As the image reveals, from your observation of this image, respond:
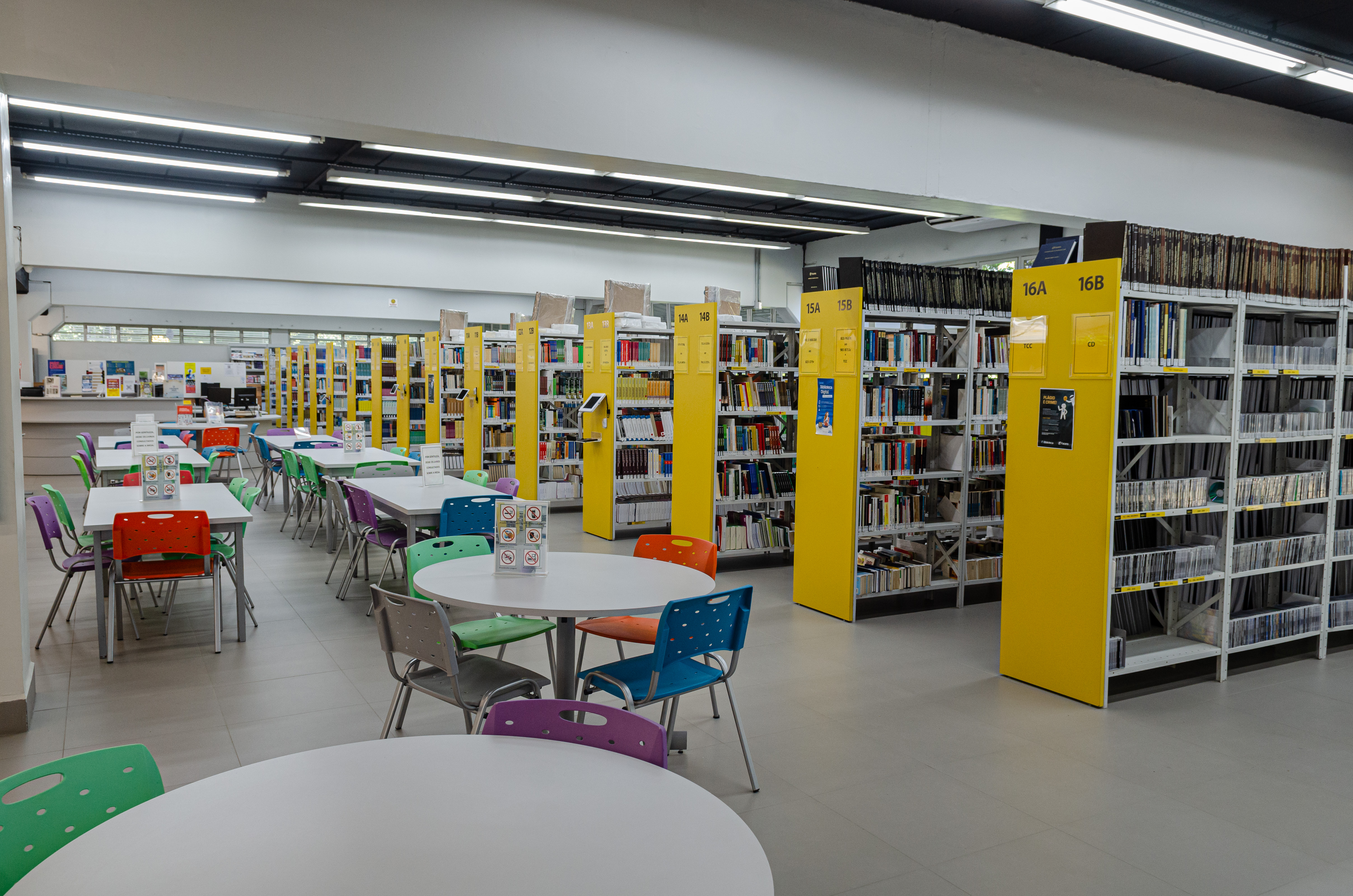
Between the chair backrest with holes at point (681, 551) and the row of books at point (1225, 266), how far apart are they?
8.33ft

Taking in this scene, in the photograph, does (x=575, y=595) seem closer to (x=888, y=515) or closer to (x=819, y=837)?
(x=819, y=837)

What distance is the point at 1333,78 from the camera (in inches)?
241

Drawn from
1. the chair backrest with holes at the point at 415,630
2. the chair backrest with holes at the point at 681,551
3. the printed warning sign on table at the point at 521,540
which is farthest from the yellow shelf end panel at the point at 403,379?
the chair backrest with holes at the point at 415,630

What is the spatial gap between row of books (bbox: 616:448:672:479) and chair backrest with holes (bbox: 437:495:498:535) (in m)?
3.24

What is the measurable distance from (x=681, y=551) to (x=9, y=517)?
3147 millimetres

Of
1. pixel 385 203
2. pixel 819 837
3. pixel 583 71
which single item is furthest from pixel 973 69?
pixel 385 203

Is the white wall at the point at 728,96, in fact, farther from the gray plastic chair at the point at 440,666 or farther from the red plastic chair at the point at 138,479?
the red plastic chair at the point at 138,479

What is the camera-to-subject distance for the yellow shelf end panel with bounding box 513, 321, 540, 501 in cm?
989

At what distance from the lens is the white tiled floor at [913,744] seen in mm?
2967

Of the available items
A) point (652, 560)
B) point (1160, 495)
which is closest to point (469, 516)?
point (652, 560)

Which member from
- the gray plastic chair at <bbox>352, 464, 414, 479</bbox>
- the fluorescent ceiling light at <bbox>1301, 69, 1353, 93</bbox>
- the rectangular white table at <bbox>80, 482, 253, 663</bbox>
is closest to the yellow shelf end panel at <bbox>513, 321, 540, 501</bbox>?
the gray plastic chair at <bbox>352, 464, 414, 479</bbox>

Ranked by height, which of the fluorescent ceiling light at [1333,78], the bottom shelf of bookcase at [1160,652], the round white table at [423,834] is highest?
the fluorescent ceiling light at [1333,78]

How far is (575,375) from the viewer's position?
1088 centimetres

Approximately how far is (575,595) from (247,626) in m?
3.58
